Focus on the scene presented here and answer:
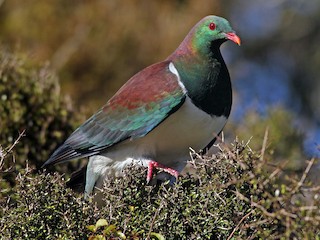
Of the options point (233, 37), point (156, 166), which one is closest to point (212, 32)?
point (233, 37)

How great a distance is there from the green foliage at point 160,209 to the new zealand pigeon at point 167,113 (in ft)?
3.04

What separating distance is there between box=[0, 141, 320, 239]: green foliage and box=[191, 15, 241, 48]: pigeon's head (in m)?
1.43

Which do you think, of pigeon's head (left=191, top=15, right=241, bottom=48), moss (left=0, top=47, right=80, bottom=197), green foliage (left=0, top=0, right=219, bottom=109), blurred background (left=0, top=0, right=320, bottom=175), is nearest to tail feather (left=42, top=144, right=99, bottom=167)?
moss (left=0, top=47, right=80, bottom=197)

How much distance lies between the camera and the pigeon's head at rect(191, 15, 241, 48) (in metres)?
5.68

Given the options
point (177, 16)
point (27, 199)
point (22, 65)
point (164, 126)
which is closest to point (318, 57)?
point (177, 16)

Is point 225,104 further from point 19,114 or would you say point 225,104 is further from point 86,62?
point 86,62

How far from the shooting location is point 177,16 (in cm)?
1188

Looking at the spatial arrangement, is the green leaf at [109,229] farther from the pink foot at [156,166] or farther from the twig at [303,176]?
the twig at [303,176]

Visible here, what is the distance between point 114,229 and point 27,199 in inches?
18.4

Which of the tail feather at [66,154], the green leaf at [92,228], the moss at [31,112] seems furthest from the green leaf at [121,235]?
the moss at [31,112]

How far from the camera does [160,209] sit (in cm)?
429

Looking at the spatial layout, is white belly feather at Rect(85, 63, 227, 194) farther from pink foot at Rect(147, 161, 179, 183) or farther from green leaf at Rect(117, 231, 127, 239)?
green leaf at Rect(117, 231, 127, 239)

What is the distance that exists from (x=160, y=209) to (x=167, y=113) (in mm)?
1232

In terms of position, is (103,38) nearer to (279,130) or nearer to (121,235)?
(279,130)
